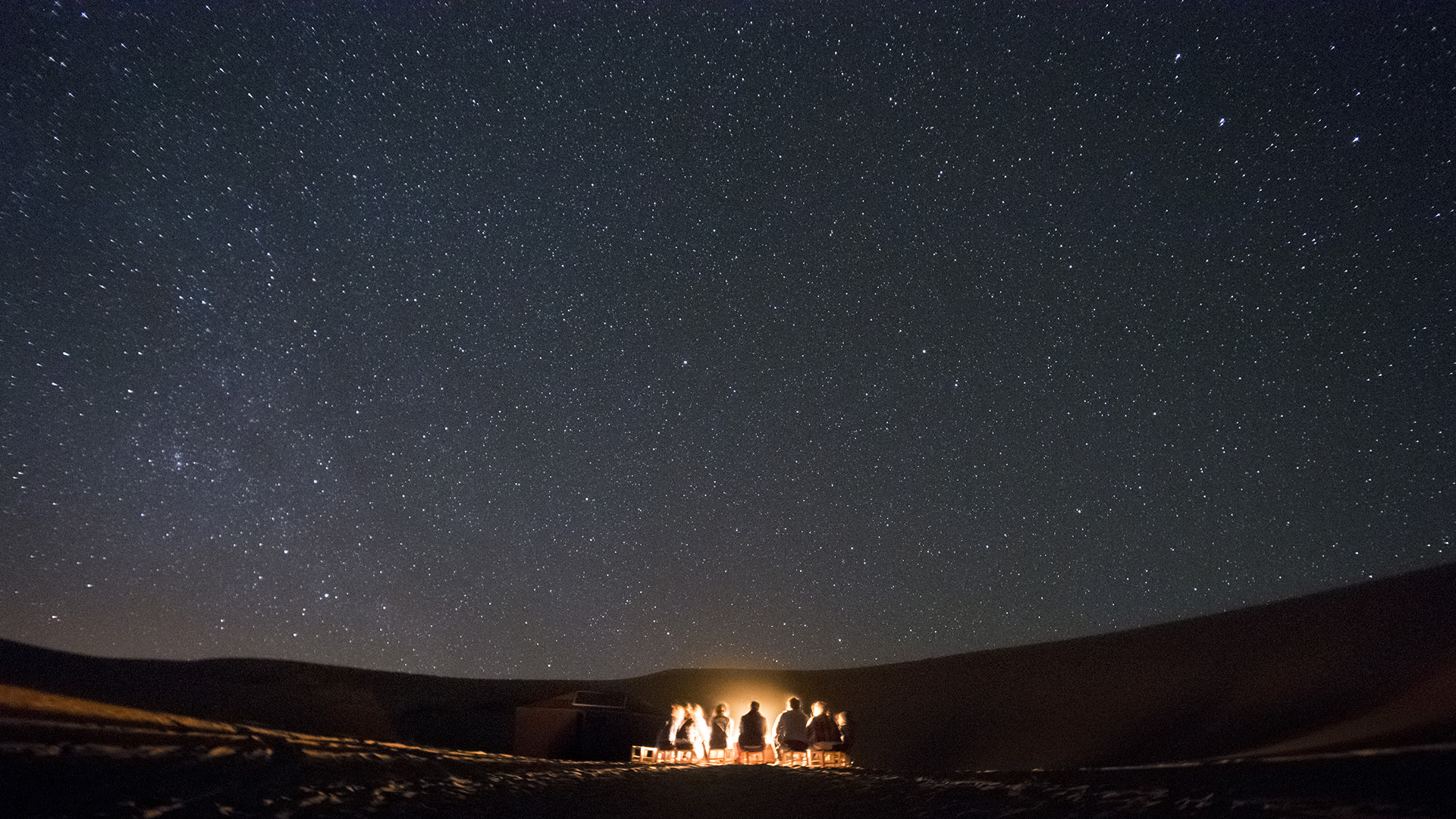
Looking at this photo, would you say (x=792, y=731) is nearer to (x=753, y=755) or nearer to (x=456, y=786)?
(x=753, y=755)

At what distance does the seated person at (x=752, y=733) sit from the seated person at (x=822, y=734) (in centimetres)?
103

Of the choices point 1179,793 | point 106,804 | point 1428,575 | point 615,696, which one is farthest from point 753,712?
point 1428,575

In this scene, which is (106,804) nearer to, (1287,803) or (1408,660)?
(1287,803)

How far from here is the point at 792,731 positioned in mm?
10727

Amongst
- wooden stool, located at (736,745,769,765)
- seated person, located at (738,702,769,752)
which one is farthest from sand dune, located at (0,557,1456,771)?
seated person, located at (738,702,769,752)

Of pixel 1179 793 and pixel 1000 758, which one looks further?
pixel 1000 758

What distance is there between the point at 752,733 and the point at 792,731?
2.52 feet

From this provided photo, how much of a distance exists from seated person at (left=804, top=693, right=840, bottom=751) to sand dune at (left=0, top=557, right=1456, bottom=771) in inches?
193

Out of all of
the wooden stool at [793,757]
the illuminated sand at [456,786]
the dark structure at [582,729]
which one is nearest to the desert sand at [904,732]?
the illuminated sand at [456,786]

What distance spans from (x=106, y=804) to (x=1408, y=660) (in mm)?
18168

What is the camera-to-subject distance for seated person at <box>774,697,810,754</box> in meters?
10.7

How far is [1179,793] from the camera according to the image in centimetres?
300

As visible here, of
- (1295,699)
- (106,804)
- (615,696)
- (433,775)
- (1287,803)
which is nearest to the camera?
(106,804)

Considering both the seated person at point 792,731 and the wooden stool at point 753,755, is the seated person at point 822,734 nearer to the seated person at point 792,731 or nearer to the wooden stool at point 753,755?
the seated person at point 792,731
